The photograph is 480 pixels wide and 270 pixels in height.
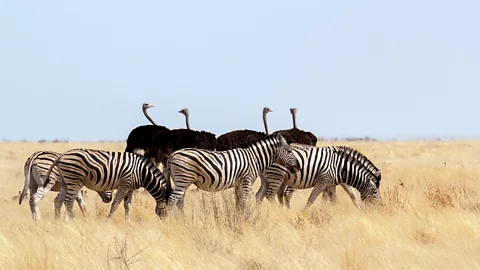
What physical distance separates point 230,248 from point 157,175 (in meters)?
3.77

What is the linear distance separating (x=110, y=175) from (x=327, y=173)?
12.4 ft

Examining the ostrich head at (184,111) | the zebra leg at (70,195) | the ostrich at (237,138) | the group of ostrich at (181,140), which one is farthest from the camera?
the ostrich head at (184,111)

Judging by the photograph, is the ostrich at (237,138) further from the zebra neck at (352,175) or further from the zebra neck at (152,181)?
the zebra neck at (152,181)

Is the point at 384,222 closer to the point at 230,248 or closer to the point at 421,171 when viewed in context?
the point at 230,248

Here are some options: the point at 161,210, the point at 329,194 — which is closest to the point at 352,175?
the point at 329,194

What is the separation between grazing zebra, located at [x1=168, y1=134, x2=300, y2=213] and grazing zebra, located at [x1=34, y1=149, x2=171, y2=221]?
Result: 0.46 m

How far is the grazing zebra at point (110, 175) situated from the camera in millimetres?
12219

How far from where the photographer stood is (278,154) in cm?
1301

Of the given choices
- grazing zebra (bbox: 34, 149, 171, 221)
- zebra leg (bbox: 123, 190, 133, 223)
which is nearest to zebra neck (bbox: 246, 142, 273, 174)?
grazing zebra (bbox: 34, 149, 171, 221)

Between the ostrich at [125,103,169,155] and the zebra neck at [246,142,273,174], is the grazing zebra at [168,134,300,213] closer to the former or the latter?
the zebra neck at [246,142,273,174]

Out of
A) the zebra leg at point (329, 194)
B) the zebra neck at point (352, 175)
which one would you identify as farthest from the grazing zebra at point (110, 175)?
the zebra leg at point (329, 194)

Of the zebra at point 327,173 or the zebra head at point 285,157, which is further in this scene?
the zebra at point 327,173

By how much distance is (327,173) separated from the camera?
13.8m

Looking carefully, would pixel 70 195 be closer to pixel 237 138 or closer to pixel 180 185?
pixel 180 185
